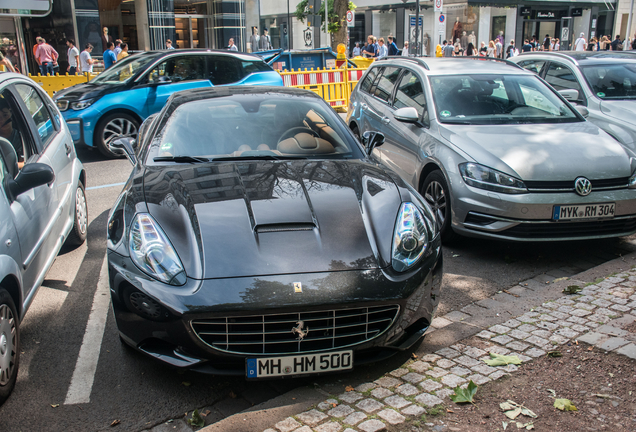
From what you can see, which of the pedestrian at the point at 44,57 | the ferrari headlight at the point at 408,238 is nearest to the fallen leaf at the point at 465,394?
the ferrari headlight at the point at 408,238

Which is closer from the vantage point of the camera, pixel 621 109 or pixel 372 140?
pixel 372 140

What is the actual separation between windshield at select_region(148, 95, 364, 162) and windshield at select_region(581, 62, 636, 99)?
4871 mm

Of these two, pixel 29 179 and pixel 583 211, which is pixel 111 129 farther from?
pixel 583 211

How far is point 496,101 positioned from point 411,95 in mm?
940

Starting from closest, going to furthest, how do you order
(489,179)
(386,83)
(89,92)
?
(489,179) → (386,83) → (89,92)

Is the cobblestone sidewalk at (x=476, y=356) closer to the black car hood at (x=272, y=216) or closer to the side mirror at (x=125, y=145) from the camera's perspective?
the black car hood at (x=272, y=216)

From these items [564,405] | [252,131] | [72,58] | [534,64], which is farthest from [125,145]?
[72,58]

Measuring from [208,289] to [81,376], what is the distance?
1.05 m

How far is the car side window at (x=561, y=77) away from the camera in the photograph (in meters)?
8.05

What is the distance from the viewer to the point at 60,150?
16.4 ft

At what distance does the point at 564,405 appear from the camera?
9.23 ft

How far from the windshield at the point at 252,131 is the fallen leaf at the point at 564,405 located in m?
2.12

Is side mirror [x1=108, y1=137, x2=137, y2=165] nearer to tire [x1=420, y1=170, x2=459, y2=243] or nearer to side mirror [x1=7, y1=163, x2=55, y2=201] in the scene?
side mirror [x1=7, y1=163, x2=55, y2=201]

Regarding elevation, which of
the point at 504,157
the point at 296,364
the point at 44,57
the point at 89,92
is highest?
the point at 44,57
